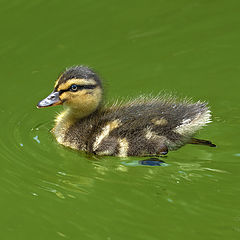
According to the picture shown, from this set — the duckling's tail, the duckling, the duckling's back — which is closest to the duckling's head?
the duckling

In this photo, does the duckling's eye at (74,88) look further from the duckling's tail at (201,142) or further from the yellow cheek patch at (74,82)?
the duckling's tail at (201,142)

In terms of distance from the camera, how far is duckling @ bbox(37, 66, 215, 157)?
442 centimetres

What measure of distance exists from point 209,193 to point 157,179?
14.9 inches

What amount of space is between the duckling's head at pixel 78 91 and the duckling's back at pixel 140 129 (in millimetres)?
113

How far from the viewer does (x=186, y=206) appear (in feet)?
12.1

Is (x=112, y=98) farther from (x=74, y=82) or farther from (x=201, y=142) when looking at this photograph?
(x=201, y=142)

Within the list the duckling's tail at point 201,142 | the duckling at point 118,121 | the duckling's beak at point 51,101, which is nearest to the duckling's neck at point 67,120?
the duckling at point 118,121

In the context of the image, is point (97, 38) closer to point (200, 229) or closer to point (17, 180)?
point (17, 180)

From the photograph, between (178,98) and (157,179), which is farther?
(178,98)

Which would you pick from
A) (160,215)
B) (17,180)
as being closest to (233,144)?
(160,215)

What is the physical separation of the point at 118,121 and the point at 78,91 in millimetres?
376

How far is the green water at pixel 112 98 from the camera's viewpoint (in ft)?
11.7

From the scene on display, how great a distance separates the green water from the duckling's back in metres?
0.09

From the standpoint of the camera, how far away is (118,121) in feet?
14.6
